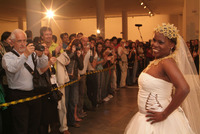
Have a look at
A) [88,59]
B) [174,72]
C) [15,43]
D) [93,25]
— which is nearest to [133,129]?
[174,72]

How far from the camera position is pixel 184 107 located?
2.88m

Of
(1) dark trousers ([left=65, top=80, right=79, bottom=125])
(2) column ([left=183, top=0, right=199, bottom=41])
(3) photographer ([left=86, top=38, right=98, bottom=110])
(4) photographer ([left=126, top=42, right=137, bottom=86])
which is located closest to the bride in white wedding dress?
(1) dark trousers ([left=65, top=80, right=79, bottom=125])

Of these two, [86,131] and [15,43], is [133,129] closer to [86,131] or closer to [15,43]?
[15,43]

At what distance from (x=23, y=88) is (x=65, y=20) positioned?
1046 inches

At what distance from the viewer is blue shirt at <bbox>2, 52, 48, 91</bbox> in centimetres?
319

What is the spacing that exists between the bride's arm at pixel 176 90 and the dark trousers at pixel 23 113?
193 cm

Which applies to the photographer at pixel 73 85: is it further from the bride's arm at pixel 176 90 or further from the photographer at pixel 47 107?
the bride's arm at pixel 176 90

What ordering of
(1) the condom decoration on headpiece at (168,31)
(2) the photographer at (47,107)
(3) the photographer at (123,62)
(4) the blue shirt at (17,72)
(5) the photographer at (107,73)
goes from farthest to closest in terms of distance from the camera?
(3) the photographer at (123,62) → (5) the photographer at (107,73) → (2) the photographer at (47,107) → (4) the blue shirt at (17,72) → (1) the condom decoration on headpiece at (168,31)

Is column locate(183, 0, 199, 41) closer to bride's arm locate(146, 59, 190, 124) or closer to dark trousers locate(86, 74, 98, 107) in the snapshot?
dark trousers locate(86, 74, 98, 107)

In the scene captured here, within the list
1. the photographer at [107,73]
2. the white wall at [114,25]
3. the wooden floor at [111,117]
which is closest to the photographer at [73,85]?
the wooden floor at [111,117]

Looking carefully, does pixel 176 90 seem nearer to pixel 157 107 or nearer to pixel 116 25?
pixel 157 107

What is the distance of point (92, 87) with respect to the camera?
6.69m

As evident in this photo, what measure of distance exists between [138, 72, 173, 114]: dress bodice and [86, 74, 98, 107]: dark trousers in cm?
417

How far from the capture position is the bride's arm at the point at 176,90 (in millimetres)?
2156
